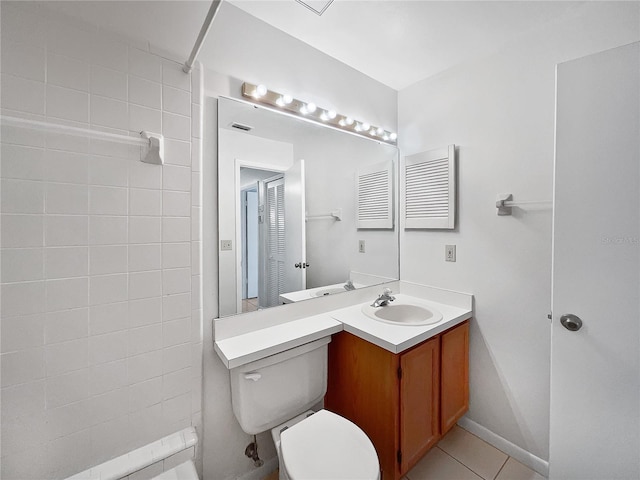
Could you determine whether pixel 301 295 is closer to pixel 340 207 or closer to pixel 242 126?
pixel 340 207

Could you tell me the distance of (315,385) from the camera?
137cm

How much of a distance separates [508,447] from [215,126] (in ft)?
7.83

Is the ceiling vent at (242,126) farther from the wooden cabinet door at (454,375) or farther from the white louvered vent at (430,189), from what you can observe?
the wooden cabinet door at (454,375)

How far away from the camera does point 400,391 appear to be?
1229mm

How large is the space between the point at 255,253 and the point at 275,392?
26.5 inches

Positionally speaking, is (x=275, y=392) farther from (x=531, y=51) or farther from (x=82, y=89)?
(x=531, y=51)

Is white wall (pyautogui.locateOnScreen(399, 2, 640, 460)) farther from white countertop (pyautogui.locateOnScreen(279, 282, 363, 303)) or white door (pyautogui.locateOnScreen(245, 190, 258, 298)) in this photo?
white door (pyautogui.locateOnScreen(245, 190, 258, 298))

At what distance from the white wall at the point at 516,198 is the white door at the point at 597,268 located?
309mm

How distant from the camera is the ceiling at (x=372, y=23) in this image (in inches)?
36.5

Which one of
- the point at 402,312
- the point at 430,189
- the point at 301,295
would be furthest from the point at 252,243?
the point at 430,189

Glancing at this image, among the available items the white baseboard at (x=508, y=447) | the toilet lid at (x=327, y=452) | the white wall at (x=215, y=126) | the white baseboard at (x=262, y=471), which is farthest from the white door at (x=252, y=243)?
the white baseboard at (x=508, y=447)

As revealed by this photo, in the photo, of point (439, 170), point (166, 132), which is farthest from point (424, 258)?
point (166, 132)

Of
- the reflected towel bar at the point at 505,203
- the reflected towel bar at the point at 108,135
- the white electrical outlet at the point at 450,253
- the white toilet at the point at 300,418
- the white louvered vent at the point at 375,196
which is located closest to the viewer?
the reflected towel bar at the point at 108,135

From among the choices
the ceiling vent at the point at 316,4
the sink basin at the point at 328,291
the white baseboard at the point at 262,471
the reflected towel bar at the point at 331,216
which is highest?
the ceiling vent at the point at 316,4
